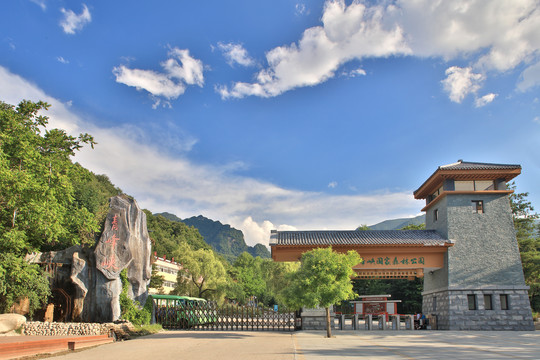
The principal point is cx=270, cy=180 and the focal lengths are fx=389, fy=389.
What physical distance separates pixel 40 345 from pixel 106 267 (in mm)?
5855

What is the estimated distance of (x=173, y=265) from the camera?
4366 centimetres

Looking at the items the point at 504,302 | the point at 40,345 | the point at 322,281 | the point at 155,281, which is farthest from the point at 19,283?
the point at 155,281

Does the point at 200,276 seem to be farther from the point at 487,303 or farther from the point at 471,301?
the point at 487,303

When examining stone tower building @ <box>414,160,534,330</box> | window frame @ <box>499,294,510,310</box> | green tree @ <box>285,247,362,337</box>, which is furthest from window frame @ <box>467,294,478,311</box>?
green tree @ <box>285,247,362,337</box>

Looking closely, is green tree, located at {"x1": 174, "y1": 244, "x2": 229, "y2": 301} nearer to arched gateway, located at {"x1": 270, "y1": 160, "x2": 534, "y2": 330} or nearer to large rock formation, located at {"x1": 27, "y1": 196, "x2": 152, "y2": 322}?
arched gateway, located at {"x1": 270, "y1": 160, "x2": 534, "y2": 330}

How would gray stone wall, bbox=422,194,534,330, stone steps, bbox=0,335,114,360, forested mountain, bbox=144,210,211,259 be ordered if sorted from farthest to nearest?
forested mountain, bbox=144,210,211,259, gray stone wall, bbox=422,194,534,330, stone steps, bbox=0,335,114,360

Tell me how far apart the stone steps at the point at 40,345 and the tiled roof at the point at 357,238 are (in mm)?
9012

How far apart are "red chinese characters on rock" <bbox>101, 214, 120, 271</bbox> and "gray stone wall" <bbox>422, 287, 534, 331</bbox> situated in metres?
14.8

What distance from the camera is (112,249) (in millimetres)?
15328

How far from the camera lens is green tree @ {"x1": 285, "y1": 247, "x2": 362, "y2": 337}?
46.0ft

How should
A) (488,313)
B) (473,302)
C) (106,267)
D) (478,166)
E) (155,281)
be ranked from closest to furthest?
(106,267) → (488,313) → (473,302) → (478,166) → (155,281)

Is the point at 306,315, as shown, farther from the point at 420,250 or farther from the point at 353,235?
the point at 420,250

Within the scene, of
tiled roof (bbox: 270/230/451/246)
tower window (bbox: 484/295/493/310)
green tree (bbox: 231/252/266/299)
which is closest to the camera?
tower window (bbox: 484/295/493/310)

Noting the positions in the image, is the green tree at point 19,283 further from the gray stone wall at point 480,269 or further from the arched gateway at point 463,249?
the gray stone wall at point 480,269
